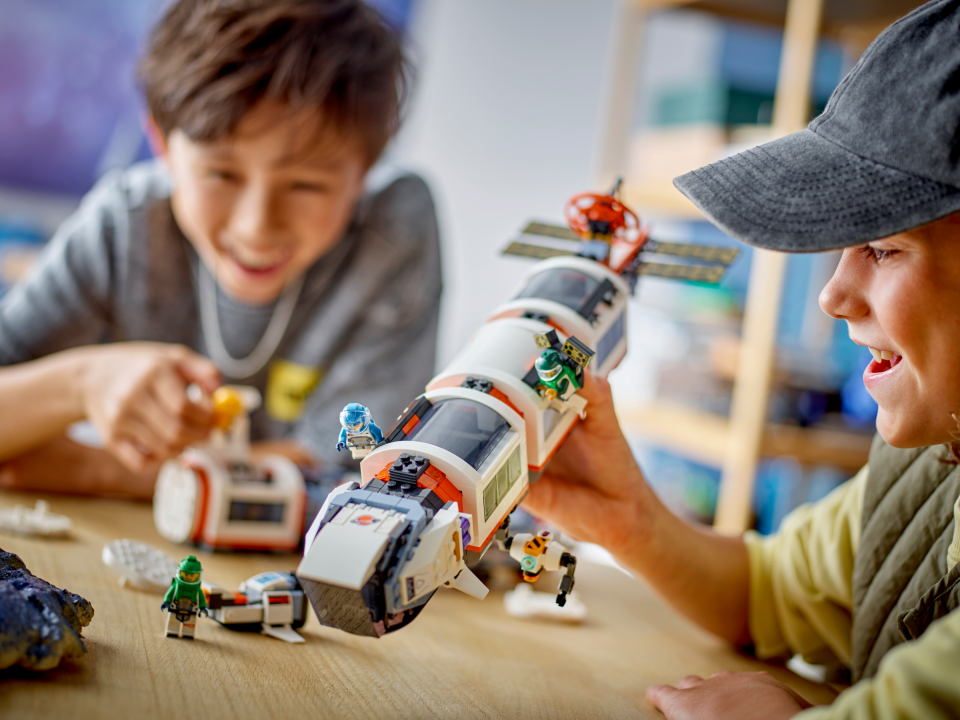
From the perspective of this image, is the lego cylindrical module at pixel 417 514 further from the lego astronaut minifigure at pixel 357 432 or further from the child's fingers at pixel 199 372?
the child's fingers at pixel 199 372

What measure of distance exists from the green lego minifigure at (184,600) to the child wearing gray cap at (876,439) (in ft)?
1.03

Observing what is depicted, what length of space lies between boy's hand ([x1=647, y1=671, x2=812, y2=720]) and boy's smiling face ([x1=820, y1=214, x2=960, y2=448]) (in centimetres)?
20

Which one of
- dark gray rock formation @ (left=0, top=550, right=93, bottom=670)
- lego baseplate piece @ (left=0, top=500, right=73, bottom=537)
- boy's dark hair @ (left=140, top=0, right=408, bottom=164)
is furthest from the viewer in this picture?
boy's dark hair @ (left=140, top=0, right=408, bottom=164)

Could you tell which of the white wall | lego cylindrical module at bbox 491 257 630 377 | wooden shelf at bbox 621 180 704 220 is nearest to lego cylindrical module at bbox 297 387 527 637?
lego cylindrical module at bbox 491 257 630 377

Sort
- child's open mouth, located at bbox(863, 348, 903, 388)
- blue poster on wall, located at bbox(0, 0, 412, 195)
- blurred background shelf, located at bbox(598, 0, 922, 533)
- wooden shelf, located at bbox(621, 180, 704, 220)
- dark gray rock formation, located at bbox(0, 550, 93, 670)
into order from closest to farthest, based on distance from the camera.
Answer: dark gray rock formation, located at bbox(0, 550, 93, 670), child's open mouth, located at bbox(863, 348, 903, 388), blurred background shelf, located at bbox(598, 0, 922, 533), wooden shelf, located at bbox(621, 180, 704, 220), blue poster on wall, located at bbox(0, 0, 412, 195)

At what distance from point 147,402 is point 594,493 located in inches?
21.1

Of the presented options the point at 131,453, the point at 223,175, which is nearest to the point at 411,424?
the point at 131,453

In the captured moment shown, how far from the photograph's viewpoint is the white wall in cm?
271

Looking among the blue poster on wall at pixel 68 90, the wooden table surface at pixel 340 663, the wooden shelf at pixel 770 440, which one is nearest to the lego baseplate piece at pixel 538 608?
the wooden table surface at pixel 340 663

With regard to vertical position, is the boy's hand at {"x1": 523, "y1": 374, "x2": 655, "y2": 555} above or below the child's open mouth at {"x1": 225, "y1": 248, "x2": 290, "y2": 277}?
below

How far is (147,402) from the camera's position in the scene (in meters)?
0.99

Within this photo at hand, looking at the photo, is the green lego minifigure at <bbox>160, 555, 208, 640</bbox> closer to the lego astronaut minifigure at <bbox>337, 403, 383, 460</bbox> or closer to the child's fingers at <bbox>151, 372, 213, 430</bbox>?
the lego astronaut minifigure at <bbox>337, 403, 383, 460</bbox>

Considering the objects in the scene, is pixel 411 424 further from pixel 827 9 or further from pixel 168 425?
pixel 827 9

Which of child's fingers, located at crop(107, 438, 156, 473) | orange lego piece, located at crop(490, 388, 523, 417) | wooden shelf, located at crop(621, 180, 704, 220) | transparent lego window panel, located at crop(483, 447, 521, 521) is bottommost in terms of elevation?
child's fingers, located at crop(107, 438, 156, 473)
